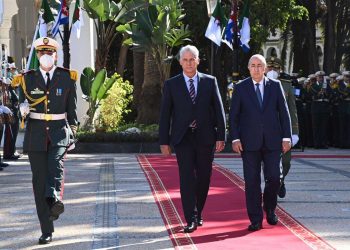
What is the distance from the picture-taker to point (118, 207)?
32.3ft

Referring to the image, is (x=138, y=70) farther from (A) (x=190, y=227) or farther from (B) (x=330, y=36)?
(A) (x=190, y=227)

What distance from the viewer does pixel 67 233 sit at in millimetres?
8242

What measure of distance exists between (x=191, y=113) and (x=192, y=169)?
57 centimetres

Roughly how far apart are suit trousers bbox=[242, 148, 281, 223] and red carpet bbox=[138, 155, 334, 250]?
22 centimetres

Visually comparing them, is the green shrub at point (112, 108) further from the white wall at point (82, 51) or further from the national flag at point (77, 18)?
the white wall at point (82, 51)

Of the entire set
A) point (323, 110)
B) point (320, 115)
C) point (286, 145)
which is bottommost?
point (286, 145)

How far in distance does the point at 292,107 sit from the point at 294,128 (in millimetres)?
263

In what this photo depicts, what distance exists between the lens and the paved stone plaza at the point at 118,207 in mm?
7883

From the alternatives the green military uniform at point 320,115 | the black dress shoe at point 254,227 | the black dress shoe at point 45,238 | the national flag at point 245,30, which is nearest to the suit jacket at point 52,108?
the black dress shoe at point 45,238

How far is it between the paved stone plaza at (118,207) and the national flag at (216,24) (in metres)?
4.38

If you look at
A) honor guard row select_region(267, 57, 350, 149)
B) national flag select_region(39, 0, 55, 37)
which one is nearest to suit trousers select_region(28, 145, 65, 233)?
national flag select_region(39, 0, 55, 37)

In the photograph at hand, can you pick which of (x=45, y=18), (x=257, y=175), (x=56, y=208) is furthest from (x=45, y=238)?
(x=45, y=18)

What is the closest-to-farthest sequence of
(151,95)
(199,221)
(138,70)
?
1. (199,221)
2. (151,95)
3. (138,70)

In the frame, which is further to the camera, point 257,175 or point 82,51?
point 82,51
